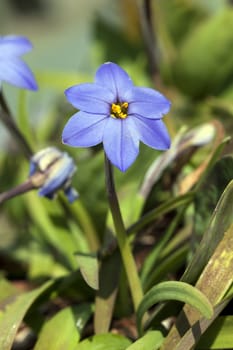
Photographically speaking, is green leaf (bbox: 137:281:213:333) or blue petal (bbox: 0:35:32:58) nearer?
green leaf (bbox: 137:281:213:333)

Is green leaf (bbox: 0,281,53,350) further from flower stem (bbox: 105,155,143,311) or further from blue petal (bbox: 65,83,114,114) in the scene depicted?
blue petal (bbox: 65,83,114,114)

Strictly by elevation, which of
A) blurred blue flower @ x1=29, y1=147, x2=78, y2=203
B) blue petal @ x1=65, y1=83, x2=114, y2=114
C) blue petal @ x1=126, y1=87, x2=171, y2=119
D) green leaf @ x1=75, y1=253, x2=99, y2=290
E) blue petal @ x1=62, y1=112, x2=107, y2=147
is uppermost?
blue petal @ x1=65, y1=83, x2=114, y2=114

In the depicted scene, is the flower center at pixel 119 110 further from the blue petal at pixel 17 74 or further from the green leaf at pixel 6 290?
the green leaf at pixel 6 290

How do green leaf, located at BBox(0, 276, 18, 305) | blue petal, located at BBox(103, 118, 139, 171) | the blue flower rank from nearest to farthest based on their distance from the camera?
blue petal, located at BBox(103, 118, 139, 171), the blue flower, green leaf, located at BBox(0, 276, 18, 305)

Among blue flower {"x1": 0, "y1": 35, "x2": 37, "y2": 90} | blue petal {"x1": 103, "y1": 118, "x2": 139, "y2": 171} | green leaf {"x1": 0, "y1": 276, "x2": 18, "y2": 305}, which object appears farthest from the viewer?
green leaf {"x1": 0, "y1": 276, "x2": 18, "y2": 305}

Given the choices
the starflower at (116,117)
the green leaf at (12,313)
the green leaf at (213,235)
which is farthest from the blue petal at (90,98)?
the green leaf at (12,313)

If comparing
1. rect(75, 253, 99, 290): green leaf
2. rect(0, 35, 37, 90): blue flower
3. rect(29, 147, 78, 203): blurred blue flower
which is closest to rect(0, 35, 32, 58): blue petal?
rect(0, 35, 37, 90): blue flower
